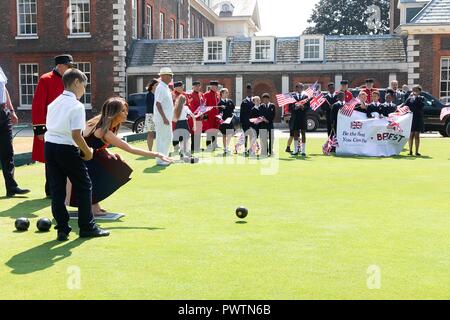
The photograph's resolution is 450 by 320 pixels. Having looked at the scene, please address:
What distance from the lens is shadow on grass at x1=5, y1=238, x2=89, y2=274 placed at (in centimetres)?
550

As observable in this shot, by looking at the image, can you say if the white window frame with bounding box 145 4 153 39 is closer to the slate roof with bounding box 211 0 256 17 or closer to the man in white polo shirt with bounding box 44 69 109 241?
the slate roof with bounding box 211 0 256 17

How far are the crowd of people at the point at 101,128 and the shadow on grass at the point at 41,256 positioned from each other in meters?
0.22

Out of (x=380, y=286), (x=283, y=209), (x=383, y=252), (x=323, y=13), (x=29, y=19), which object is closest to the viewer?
(x=380, y=286)

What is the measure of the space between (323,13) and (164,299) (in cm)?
6823

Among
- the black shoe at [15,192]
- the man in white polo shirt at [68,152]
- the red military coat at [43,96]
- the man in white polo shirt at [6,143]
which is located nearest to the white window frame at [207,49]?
the man in white polo shirt at [6,143]

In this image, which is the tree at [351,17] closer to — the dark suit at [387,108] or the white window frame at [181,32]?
the white window frame at [181,32]

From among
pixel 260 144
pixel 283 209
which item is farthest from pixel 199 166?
pixel 283 209

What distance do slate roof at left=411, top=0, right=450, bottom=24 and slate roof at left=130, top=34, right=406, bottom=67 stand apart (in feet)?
6.94

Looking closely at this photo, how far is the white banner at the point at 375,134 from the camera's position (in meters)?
17.7

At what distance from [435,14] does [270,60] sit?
9287 millimetres

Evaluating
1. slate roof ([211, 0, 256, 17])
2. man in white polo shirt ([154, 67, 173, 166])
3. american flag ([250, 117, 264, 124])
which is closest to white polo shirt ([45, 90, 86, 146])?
man in white polo shirt ([154, 67, 173, 166])

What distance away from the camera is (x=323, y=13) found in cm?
6956

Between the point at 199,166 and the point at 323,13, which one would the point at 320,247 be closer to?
the point at 199,166

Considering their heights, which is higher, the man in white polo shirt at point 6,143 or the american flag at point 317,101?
the american flag at point 317,101
